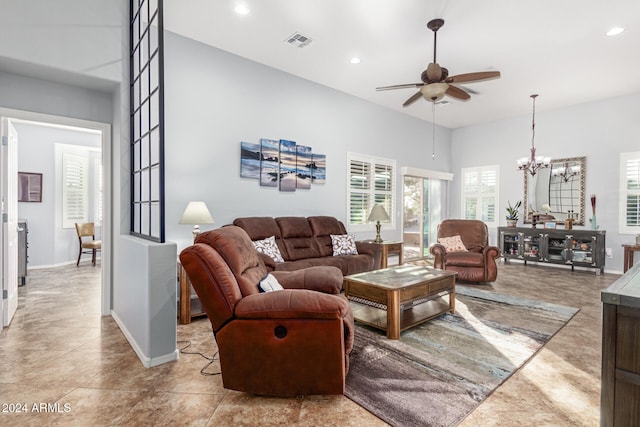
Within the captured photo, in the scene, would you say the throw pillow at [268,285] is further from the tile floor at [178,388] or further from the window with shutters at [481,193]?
the window with shutters at [481,193]

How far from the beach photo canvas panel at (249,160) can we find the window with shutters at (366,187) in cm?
187

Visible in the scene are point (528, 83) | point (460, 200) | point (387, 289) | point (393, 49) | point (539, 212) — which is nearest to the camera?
point (387, 289)

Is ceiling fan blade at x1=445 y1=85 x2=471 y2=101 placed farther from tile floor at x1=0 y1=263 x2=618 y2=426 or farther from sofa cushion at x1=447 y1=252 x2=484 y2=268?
tile floor at x1=0 y1=263 x2=618 y2=426

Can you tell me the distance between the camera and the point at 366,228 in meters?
6.10

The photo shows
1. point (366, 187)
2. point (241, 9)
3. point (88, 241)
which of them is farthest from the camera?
point (88, 241)

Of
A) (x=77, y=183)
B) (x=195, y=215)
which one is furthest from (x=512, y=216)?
(x=77, y=183)

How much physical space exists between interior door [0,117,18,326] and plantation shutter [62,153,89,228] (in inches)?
144

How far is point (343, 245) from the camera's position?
486 centimetres

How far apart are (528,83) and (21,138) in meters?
8.96

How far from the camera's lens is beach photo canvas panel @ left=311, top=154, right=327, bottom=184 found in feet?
17.2

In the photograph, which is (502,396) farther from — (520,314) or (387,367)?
(520,314)

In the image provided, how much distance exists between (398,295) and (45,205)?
22.9 feet

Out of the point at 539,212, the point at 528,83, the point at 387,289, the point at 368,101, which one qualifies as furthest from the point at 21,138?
the point at 539,212

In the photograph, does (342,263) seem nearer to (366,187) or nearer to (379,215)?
(379,215)
